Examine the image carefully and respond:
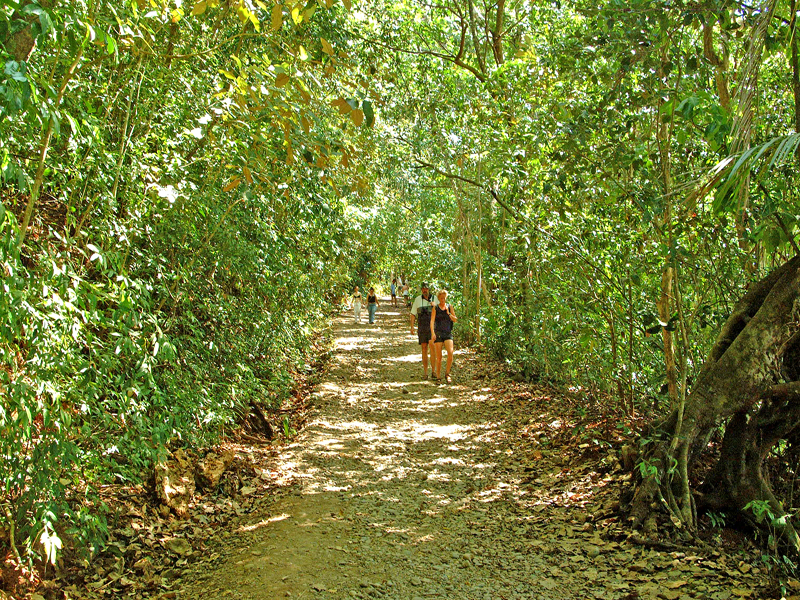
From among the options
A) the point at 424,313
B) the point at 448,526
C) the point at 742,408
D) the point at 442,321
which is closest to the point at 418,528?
the point at 448,526

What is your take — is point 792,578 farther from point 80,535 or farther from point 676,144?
point 80,535

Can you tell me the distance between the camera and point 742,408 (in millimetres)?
4582

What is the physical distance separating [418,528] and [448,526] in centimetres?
28

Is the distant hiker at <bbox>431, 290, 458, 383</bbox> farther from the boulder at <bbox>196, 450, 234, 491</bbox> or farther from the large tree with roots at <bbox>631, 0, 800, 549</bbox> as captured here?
the large tree with roots at <bbox>631, 0, 800, 549</bbox>

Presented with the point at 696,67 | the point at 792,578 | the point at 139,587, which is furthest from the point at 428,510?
the point at 696,67

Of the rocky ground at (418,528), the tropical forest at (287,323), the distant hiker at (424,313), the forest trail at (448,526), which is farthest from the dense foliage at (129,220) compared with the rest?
the distant hiker at (424,313)

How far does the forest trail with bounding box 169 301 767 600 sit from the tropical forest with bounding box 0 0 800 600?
3 cm

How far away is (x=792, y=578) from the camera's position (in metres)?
3.95

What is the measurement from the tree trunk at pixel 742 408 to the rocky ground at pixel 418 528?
377 millimetres

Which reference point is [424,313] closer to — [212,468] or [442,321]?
[442,321]

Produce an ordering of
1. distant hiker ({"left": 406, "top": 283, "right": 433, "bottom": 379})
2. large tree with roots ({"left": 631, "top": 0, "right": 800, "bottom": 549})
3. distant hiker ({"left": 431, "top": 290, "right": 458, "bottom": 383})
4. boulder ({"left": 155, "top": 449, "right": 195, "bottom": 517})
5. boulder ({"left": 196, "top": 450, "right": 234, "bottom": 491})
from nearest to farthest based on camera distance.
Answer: large tree with roots ({"left": 631, "top": 0, "right": 800, "bottom": 549}) < boulder ({"left": 155, "top": 449, "right": 195, "bottom": 517}) < boulder ({"left": 196, "top": 450, "right": 234, "bottom": 491}) < distant hiker ({"left": 431, "top": 290, "right": 458, "bottom": 383}) < distant hiker ({"left": 406, "top": 283, "right": 433, "bottom": 379})

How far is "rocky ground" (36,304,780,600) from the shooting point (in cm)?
420

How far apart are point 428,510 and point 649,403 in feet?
10.2

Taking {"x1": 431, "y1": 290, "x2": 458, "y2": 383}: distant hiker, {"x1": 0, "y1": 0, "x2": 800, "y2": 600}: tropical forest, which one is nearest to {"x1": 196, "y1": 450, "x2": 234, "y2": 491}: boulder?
{"x1": 0, "y1": 0, "x2": 800, "y2": 600}: tropical forest
